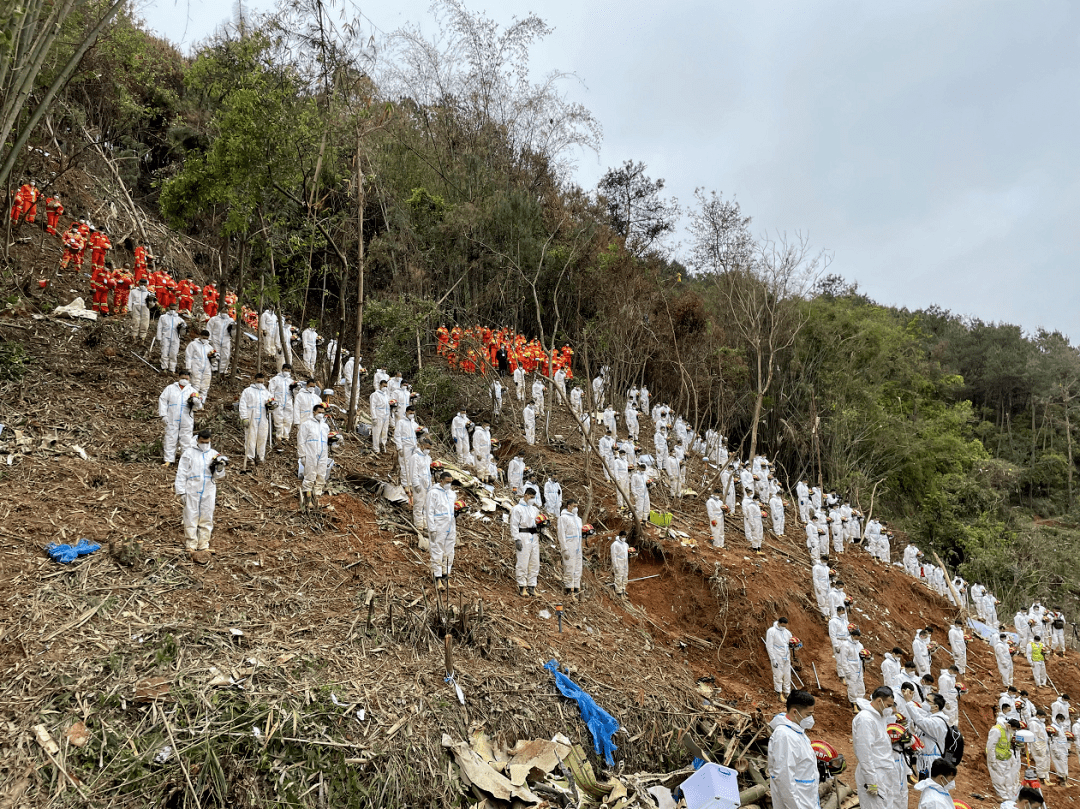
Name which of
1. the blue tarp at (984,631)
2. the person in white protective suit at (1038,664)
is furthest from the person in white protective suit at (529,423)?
the blue tarp at (984,631)

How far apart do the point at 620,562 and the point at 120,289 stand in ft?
43.3

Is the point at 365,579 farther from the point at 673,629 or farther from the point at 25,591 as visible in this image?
the point at 673,629

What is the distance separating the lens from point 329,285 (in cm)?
2458

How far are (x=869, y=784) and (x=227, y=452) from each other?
10.4 m

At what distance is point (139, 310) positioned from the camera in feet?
44.4

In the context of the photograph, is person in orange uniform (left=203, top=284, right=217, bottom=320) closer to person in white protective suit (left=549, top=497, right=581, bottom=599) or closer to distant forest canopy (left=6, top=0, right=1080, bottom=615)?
distant forest canopy (left=6, top=0, right=1080, bottom=615)

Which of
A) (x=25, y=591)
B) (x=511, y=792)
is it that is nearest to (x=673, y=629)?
(x=511, y=792)

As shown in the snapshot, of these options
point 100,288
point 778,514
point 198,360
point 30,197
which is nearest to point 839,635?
point 778,514

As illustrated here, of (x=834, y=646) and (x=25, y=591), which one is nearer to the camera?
(x=25, y=591)

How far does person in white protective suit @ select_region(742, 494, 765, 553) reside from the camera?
50.5 feet

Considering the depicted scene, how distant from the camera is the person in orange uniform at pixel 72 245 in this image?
14234mm

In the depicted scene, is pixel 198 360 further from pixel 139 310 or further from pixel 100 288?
pixel 100 288

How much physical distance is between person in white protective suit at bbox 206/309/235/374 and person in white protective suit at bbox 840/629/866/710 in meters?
13.6

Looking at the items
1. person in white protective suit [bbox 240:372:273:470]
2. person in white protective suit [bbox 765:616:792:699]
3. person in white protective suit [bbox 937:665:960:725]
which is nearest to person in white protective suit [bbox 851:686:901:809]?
person in white protective suit [bbox 765:616:792:699]
